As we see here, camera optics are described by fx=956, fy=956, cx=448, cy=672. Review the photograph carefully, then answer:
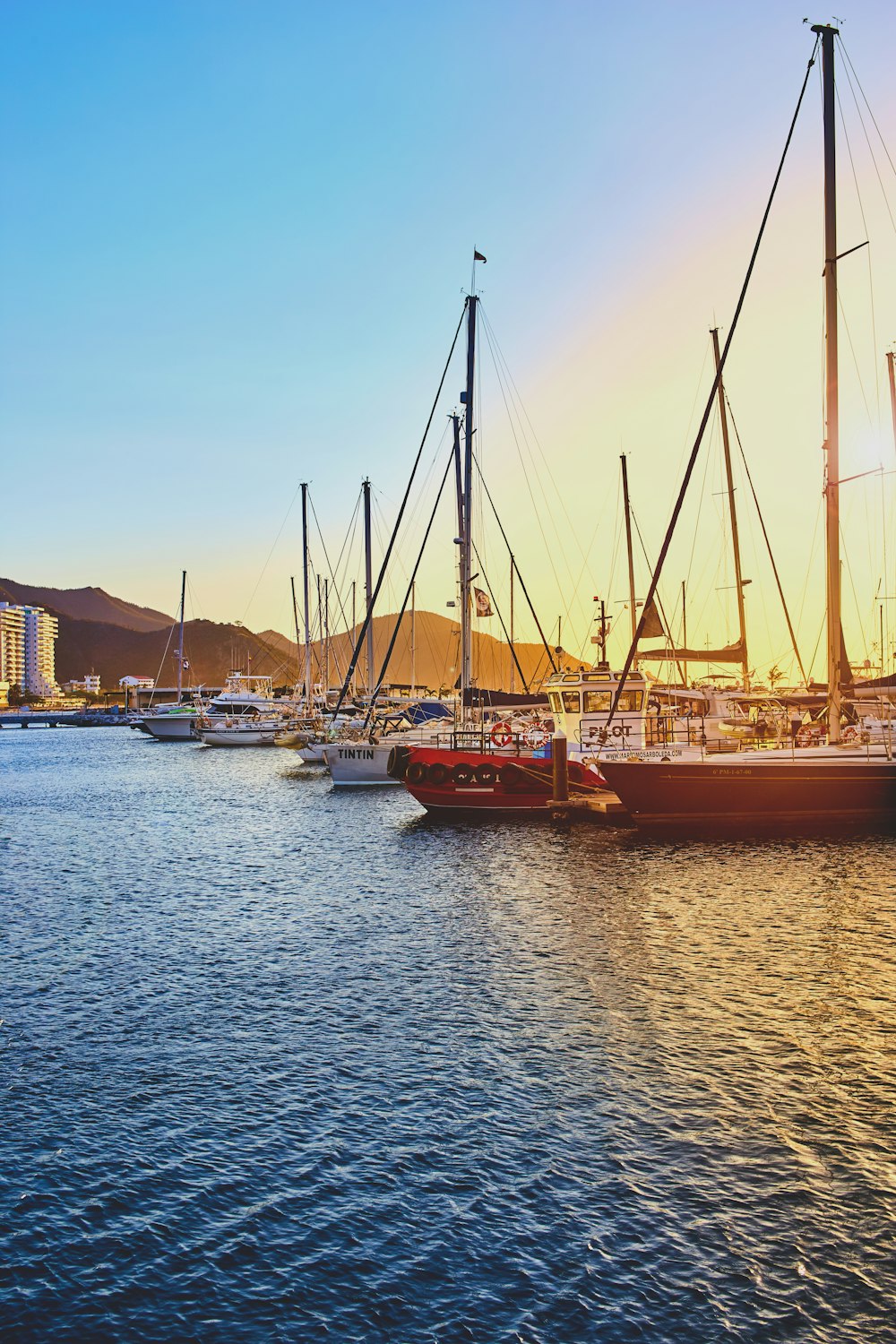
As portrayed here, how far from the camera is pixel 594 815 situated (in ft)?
107

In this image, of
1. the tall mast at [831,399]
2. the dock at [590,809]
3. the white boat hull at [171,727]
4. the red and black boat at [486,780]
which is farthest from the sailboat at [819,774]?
the white boat hull at [171,727]

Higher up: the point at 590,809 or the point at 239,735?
the point at 590,809

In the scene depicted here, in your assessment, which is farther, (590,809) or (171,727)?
(171,727)

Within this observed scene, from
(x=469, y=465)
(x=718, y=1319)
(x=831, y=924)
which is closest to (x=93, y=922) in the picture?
(x=831, y=924)

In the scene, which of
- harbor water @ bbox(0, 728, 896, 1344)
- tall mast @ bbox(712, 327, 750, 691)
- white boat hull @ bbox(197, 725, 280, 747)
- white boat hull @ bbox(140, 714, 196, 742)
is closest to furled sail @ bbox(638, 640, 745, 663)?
tall mast @ bbox(712, 327, 750, 691)

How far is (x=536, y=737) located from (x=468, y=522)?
28.1ft

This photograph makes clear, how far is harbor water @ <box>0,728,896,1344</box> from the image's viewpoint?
702 cm

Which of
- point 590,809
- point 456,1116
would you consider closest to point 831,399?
point 590,809

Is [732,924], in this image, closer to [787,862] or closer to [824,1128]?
[787,862]

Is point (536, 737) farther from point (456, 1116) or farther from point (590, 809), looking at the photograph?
point (456, 1116)

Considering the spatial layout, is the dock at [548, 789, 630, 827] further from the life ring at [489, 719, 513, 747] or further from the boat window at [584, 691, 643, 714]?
the boat window at [584, 691, 643, 714]

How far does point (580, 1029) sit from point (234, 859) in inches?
704

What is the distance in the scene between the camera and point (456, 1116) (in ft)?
32.5

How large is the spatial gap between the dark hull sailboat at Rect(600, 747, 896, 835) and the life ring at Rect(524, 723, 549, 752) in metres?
5.91
